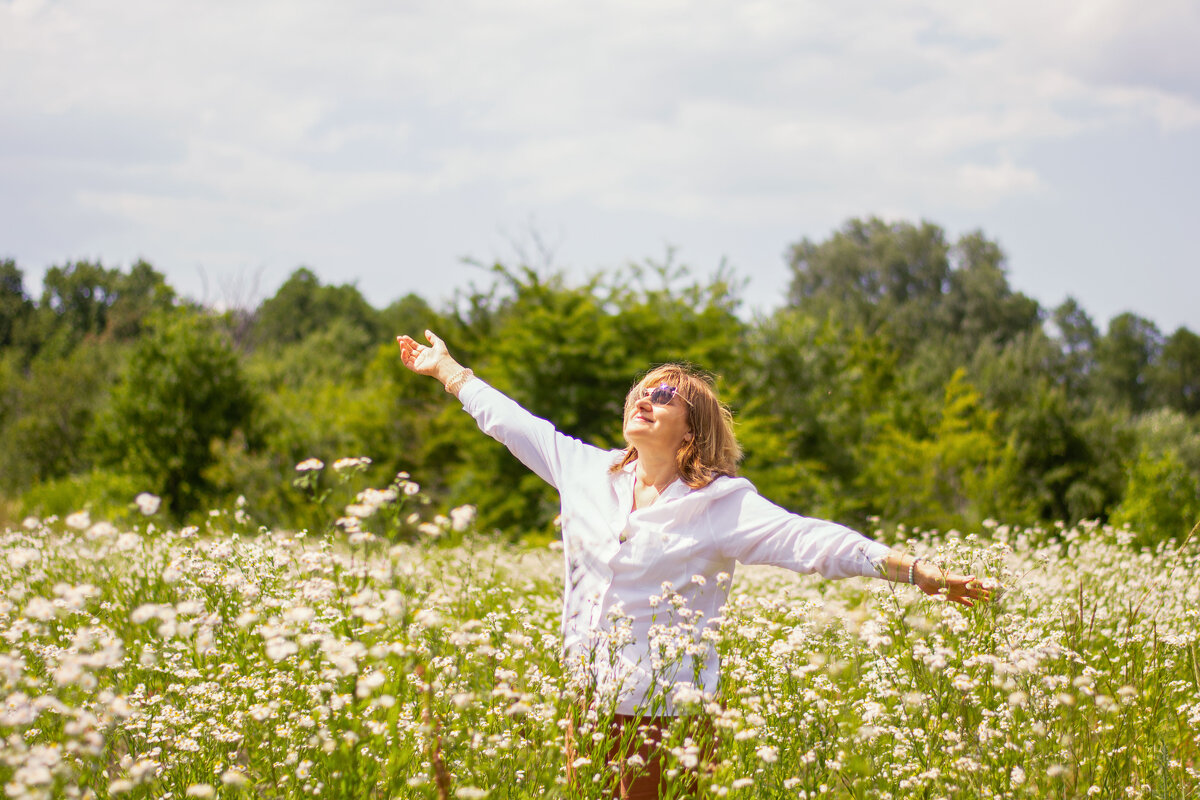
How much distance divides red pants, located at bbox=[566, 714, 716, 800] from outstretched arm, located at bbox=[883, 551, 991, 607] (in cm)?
81

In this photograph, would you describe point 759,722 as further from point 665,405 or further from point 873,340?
point 873,340

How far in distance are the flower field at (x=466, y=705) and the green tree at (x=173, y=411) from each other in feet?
52.9

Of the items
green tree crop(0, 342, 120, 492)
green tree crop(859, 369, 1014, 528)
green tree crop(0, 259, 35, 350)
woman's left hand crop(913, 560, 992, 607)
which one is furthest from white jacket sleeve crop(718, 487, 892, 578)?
green tree crop(0, 259, 35, 350)

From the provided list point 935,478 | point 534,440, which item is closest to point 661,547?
point 534,440

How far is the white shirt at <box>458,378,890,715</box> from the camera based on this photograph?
2828mm

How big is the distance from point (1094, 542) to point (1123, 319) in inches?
2366

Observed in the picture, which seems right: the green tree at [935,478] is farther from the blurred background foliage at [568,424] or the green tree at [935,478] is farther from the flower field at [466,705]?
the flower field at [466,705]

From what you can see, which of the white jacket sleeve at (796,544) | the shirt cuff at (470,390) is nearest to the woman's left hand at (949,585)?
the white jacket sleeve at (796,544)

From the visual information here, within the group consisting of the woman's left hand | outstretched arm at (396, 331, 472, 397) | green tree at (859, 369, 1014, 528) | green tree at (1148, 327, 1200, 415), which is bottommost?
the woman's left hand

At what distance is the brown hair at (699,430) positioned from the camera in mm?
3410

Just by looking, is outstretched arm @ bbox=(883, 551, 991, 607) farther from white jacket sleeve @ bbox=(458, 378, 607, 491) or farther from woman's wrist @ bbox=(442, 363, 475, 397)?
woman's wrist @ bbox=(442, 363, 475, 397)

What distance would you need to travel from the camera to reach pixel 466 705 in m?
2.05

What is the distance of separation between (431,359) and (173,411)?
16.3 m

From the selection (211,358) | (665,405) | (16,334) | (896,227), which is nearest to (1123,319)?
(896,227)
